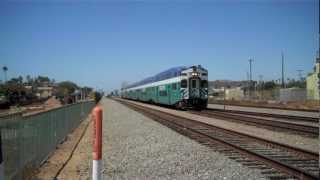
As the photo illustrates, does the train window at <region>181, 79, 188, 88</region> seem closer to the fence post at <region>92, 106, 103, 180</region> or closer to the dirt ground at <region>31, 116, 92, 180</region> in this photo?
the dirt ground at <region>31, 116, 92, 180</region>

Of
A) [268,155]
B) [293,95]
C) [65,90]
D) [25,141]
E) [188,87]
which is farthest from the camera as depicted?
[293,95]

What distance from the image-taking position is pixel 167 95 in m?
43.5

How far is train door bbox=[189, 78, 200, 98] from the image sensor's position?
125ft

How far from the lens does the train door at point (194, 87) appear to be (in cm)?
3825

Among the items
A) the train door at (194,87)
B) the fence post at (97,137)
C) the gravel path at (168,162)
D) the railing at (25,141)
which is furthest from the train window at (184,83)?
the fence post at (97,137)

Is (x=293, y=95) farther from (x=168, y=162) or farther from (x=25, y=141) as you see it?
(x=25, y=141)

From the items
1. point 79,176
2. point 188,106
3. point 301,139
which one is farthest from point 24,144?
point 188,106

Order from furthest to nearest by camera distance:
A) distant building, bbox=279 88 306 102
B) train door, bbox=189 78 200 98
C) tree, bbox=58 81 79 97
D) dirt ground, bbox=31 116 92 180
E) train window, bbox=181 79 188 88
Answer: distant building, bbox=279 88 306 102, tree, bbox=58 81 79 97, train door, bbox=189 78 200 98, train window, bbox=181 79 188 88, dirt ground, bbox=31 116 92 180

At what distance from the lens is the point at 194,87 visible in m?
38.6

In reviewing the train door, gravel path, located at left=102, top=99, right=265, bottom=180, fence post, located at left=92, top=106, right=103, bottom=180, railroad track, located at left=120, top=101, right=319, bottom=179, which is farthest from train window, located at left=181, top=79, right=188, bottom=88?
fence post, located at left=92, top=106, right=103, bottom=180

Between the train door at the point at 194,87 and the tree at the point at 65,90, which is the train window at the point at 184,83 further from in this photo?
the tree at the point at 65,90

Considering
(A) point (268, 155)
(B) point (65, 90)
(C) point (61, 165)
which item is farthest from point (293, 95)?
(C) point (61, 165)

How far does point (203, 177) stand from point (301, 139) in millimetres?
8490

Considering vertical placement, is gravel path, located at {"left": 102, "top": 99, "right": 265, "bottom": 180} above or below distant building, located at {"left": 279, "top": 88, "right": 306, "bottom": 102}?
below
